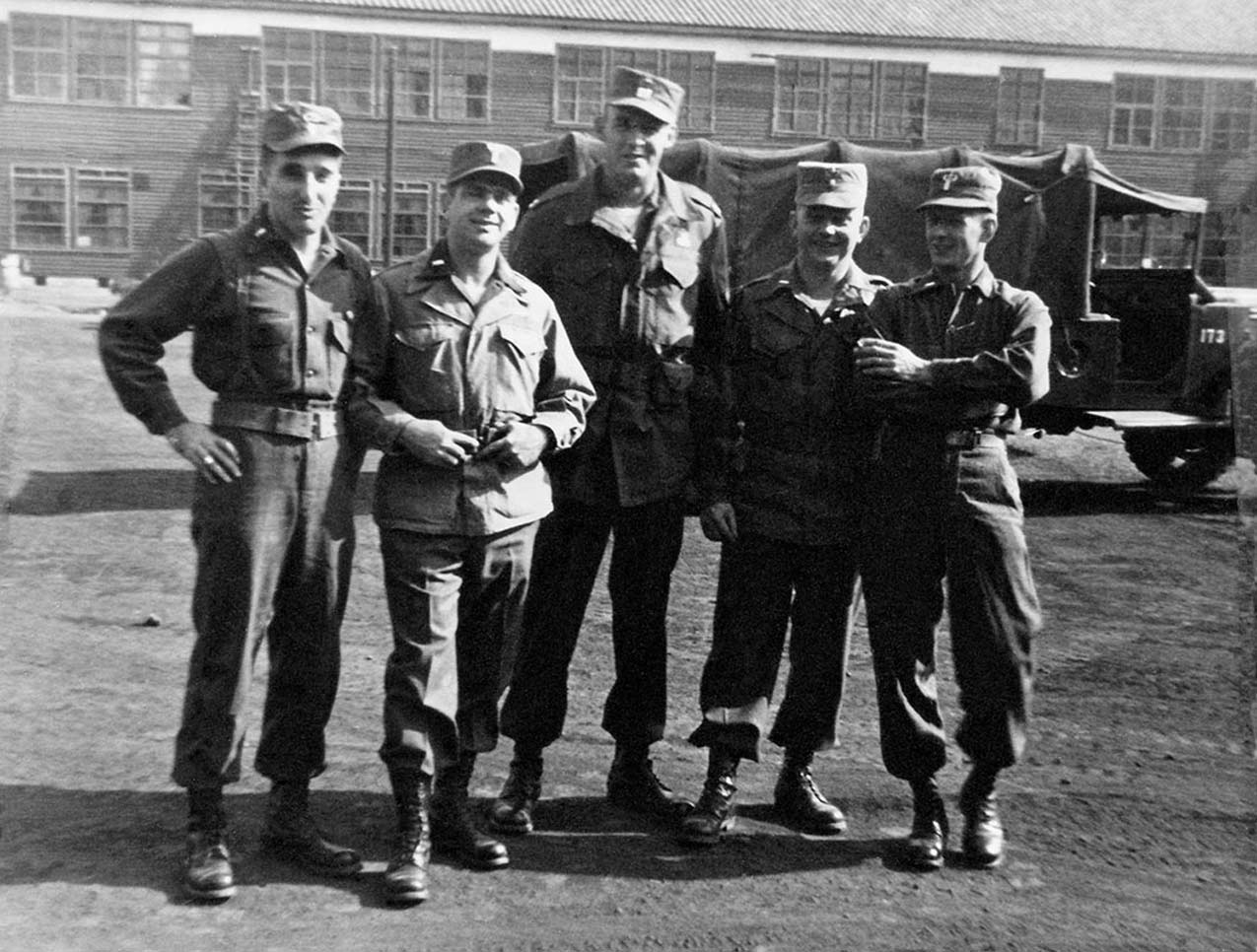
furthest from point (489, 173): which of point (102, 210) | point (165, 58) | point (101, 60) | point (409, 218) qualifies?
point (409, 218)

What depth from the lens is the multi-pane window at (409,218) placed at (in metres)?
10.9

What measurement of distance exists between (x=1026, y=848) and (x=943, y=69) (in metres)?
5.58

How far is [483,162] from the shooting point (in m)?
3.60

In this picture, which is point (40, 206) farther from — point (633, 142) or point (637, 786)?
point (637, 786)

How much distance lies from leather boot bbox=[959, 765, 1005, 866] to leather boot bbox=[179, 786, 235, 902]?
6.51ft

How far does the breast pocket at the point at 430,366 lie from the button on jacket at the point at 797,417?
34.9 inches

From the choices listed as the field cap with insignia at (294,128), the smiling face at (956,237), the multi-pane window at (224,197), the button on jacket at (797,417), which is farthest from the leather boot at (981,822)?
the multi-pane window at (224,197)

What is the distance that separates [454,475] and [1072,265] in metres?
7.84

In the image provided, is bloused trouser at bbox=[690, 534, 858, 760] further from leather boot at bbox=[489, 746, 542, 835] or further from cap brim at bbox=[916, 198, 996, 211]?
cap brim at bbox=[916, 198, 996, 211]

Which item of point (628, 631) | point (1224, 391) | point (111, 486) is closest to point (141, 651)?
point (628, 631)

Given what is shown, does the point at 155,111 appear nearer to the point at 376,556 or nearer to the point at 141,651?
the point at 376,556

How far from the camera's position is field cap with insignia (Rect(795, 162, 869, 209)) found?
3.96 metres

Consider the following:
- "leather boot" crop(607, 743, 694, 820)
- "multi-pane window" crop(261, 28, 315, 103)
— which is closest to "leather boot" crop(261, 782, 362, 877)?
"leather boot" crop(607, 743, 694, 820)

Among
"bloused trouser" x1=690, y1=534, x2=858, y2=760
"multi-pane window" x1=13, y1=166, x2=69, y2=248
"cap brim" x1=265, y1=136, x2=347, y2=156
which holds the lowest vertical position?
"bloused trouser" x1=690, y1=534, x2=858, y2=760
